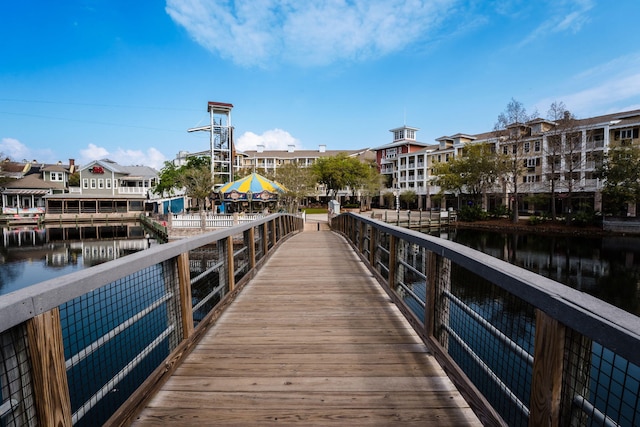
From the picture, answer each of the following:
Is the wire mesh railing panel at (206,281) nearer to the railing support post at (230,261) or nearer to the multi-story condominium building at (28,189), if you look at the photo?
the railing support post at (230,261)

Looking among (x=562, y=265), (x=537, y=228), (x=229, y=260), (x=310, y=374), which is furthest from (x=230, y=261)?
(x=537, y=228)

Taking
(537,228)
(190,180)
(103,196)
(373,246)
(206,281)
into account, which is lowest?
(206,281)

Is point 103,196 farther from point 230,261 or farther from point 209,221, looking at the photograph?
point 230,261

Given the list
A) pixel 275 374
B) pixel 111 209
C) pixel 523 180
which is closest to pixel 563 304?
pixel 275 374

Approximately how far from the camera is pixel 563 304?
1386mm

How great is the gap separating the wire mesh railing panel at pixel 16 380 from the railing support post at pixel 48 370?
0.02 m

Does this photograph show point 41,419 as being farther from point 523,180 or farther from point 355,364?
point 523,180

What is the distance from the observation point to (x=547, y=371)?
1.52 m

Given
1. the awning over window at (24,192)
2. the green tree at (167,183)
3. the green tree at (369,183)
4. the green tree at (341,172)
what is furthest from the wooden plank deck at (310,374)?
the awning over window at (24,192)

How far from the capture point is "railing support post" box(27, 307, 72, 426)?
142cm

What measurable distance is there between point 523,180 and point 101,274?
48775mm

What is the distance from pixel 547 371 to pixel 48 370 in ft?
6.81

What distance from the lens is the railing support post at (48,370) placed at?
4.64 ft

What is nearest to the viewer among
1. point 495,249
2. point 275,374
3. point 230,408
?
point 230,408
